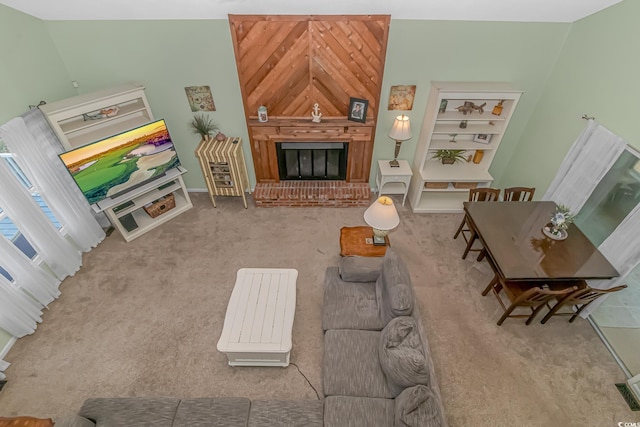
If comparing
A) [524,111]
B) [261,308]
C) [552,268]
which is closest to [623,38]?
[524,111]

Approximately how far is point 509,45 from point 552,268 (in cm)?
300

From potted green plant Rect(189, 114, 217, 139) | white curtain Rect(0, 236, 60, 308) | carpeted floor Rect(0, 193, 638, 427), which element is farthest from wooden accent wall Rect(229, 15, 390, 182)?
white curtain Rect(0, 236, 60, 308)

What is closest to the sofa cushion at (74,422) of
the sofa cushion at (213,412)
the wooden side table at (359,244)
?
the sofa cushion at (213,412)

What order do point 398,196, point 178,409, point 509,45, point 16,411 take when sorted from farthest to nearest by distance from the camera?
point 398,196 → point 509,45 → point 16,411 → point 178,409

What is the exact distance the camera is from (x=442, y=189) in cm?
511

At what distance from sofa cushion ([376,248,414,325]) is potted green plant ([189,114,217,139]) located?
3.56 metres

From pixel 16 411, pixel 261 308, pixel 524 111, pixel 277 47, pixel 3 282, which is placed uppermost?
pixel 277 47

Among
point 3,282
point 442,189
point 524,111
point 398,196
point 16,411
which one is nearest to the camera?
point 16,411

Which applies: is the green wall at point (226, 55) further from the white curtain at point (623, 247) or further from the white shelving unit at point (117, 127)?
the white curtain at point (623, 247)

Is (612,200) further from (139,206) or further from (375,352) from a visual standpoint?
(139,206)

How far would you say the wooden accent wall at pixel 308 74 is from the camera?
3.99 metres

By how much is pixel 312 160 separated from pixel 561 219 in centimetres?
365

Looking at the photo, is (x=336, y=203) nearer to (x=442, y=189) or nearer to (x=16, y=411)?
(x=442, y=189)

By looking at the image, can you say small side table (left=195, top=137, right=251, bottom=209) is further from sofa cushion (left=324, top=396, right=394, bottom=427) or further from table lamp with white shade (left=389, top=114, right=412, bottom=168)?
sofa cushion (left=324, top=396, right=394, bottom=427)
